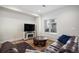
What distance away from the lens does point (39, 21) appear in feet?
4.75

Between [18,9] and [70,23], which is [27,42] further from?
[70,23]

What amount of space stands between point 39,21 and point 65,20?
1.50 feet

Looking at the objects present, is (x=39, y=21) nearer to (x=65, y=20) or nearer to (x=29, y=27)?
(x=29, y=27)

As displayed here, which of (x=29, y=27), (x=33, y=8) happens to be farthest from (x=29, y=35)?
(x=33, y=8)

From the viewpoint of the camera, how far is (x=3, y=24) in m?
1.30

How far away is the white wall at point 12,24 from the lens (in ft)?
4.26

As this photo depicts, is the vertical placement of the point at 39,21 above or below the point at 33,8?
below

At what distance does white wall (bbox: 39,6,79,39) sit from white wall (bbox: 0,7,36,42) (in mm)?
339

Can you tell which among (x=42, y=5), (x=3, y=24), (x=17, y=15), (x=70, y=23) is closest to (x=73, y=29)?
(x=70, y=23)

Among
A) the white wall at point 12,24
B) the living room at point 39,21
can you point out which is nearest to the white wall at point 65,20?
the living room at point 39,21

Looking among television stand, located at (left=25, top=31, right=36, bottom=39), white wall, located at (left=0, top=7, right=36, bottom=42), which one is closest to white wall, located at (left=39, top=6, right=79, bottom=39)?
television stand, located at (left=25, top=31, right=36, bottom=39)

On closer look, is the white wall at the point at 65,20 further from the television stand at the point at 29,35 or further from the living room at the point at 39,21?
the television stand at the point at 29,35

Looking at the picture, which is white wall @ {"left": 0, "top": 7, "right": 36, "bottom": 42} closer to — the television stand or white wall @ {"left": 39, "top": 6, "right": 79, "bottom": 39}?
the television stand
